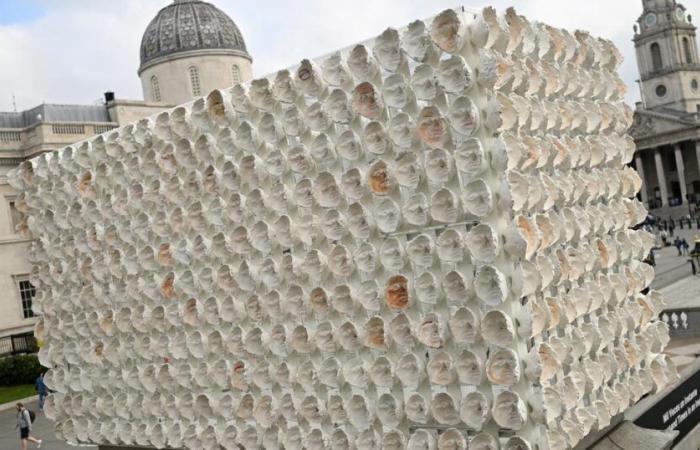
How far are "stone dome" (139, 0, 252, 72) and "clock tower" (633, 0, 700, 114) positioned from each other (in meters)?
74.9

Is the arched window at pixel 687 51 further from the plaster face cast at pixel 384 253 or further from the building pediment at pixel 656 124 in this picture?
the plaster face cast at pixel 384 253

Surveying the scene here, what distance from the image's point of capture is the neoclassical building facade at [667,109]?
99.7 m

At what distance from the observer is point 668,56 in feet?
357

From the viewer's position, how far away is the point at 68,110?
4575cm

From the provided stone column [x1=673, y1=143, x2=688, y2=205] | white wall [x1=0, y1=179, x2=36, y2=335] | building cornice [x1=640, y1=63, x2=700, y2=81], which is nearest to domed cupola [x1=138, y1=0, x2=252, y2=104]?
white wall [x1=0, y1=179, x2=36, y2=335]

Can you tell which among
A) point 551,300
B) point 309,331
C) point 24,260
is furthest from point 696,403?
point 24,260

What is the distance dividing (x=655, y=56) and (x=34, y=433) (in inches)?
4090

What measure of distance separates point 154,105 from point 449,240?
37699 mm

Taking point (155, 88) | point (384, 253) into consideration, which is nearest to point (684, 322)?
point (384, 253)

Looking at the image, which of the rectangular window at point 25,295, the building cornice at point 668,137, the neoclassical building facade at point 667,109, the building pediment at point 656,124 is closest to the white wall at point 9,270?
the rectangular window at point 25,295

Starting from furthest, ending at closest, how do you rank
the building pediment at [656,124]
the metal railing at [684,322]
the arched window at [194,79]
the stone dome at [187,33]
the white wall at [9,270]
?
the building pediment at [656,124], the stone dome at [187,33], the arched window at [194,79], the white wall at [9,270], the metal railing at [684,322]

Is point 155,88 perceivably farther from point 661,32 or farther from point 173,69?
point 661,32

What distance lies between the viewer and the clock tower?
10744 cm

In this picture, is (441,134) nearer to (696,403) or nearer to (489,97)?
(489,97)
